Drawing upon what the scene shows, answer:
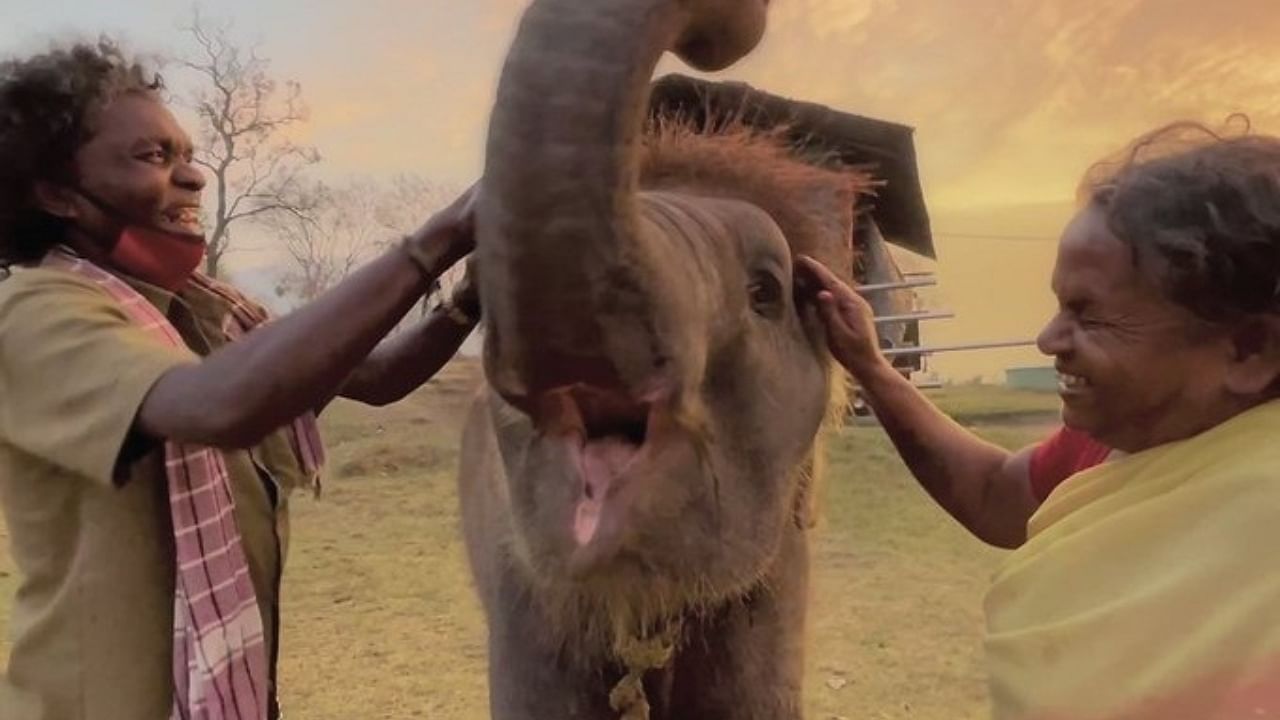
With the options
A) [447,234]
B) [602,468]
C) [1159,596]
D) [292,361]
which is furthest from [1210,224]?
[292,361]

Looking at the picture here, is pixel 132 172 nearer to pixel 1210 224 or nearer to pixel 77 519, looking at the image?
pixel 77 519

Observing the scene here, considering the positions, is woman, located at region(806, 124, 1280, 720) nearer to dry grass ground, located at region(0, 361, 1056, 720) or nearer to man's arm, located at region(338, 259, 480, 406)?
man's arm, located at region(338, 259, 480, 406)

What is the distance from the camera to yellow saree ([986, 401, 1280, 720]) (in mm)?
1672

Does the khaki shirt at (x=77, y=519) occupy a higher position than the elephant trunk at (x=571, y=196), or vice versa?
the elephant trunk at (x=571, y=196)

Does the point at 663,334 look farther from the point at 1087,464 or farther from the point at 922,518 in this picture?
the point at 922,518

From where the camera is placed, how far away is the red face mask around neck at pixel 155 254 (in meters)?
2.45

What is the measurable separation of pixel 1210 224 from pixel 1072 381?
1.04ft

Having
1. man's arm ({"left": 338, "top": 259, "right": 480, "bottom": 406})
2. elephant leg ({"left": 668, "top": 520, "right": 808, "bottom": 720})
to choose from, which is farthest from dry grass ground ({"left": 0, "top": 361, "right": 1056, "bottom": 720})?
elephant leg ({"left": 668, "top": 520, "right": 808, "bottom": 720})

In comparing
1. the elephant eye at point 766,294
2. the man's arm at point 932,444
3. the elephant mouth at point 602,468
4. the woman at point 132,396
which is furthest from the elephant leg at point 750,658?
the woman at point 132,396

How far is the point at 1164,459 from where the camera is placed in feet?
6.29

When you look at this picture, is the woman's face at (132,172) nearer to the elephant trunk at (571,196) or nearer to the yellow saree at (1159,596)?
the elephant trunk at (571,196)

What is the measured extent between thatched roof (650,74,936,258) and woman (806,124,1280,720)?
65.5 inches

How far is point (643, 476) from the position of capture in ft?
6.84

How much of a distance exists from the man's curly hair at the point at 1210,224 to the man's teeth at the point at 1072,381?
0.65 feet
